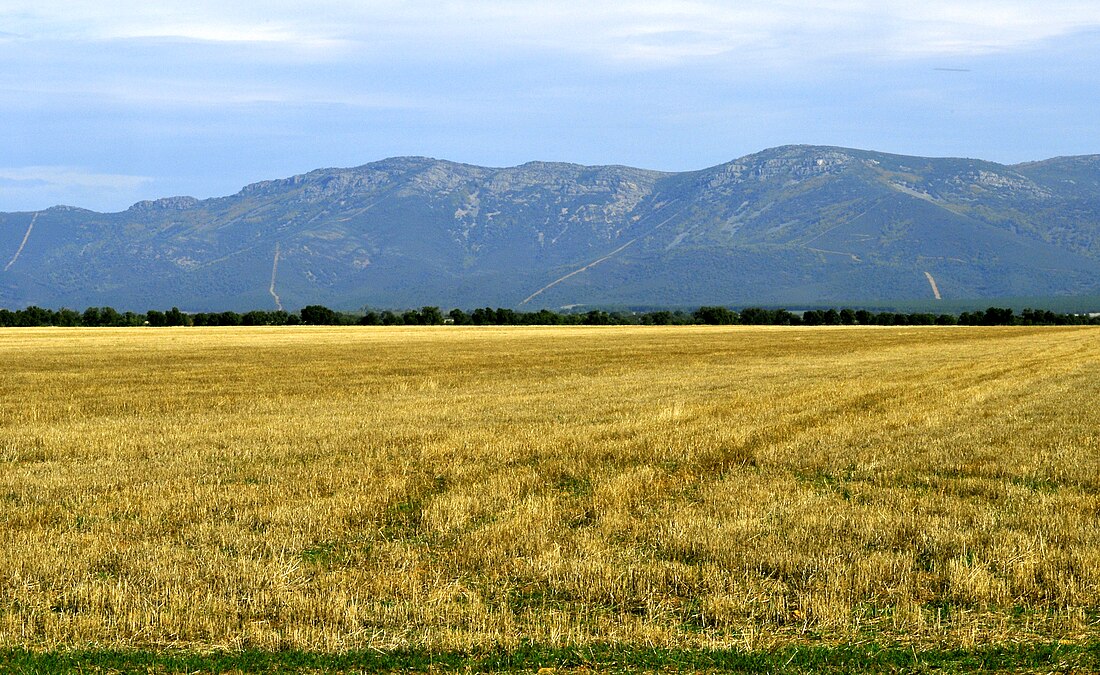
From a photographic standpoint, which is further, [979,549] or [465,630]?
[979,549]

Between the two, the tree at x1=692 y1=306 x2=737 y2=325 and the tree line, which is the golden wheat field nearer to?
the tree line

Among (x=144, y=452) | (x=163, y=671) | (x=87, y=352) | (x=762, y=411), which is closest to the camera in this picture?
(x=163, y=671)

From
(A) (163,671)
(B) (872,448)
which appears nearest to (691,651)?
(A) (163,671)

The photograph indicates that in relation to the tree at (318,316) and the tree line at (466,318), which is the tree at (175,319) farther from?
the tree at (318,316)

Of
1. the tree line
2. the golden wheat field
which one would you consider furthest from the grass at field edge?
the tree line

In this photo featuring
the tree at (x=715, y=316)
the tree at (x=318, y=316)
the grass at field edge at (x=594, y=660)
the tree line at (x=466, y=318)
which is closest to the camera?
the grass at field edge at (x=594, y=660)

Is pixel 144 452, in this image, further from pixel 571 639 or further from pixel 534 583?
pixel 571 639

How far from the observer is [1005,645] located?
8195mm

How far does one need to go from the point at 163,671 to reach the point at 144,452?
11065mm

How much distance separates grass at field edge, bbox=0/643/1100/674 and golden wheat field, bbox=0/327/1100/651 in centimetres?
24

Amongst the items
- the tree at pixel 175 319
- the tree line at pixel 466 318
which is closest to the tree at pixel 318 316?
the tree line at pixel 466 318

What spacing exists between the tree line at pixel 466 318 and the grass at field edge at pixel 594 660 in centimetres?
12312

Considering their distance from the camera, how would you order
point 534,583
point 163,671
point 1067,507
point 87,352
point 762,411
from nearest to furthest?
point 163,671 → point 534,583 → point 1067,507 → point 762,411 → point 87,352

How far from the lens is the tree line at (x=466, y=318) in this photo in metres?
126
